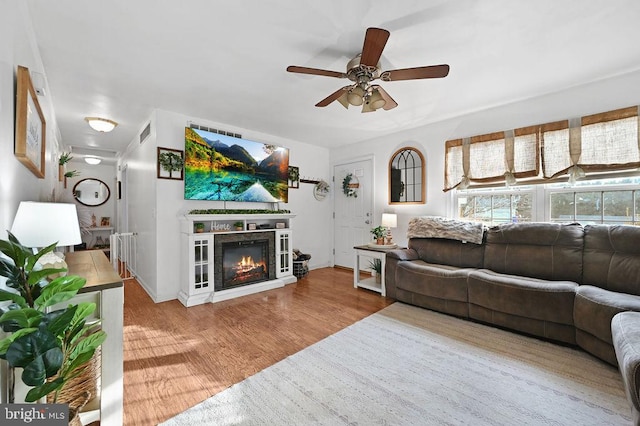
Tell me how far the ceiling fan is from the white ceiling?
22 cm

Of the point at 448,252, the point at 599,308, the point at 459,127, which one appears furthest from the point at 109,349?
the point at 459,127

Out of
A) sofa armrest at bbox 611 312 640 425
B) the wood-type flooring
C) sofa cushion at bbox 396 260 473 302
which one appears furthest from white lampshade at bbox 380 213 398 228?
sofa armrest at bbox 611 312 640 425

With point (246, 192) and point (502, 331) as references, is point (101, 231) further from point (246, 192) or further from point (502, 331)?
point (502, 331)

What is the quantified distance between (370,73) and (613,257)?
276 centimetres

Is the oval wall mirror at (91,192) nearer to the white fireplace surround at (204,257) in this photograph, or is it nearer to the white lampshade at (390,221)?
the white fireplace surround at (204,257)

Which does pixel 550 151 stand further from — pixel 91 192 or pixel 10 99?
pixel 91 192

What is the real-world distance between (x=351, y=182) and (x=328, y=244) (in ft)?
4.51

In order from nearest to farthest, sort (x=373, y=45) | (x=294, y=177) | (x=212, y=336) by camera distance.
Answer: (x=373, y=45) < (x=212, y=336) < (x=294, y=177)

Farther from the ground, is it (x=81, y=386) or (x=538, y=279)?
(x=538, y=279)

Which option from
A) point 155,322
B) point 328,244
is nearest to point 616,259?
point 328,244

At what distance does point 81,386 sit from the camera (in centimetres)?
134

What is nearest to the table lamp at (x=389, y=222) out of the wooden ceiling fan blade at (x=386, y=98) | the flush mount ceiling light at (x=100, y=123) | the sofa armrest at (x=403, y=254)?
the sofa armrest at (x=403, y=254)

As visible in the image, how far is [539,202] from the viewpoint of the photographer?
3.20 m

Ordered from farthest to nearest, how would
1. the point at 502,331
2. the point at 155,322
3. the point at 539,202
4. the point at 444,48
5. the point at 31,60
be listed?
the point at 539,202 < the point at 155,322 < the point at 502,331 < the point at 444,48 < the point at 31,60
